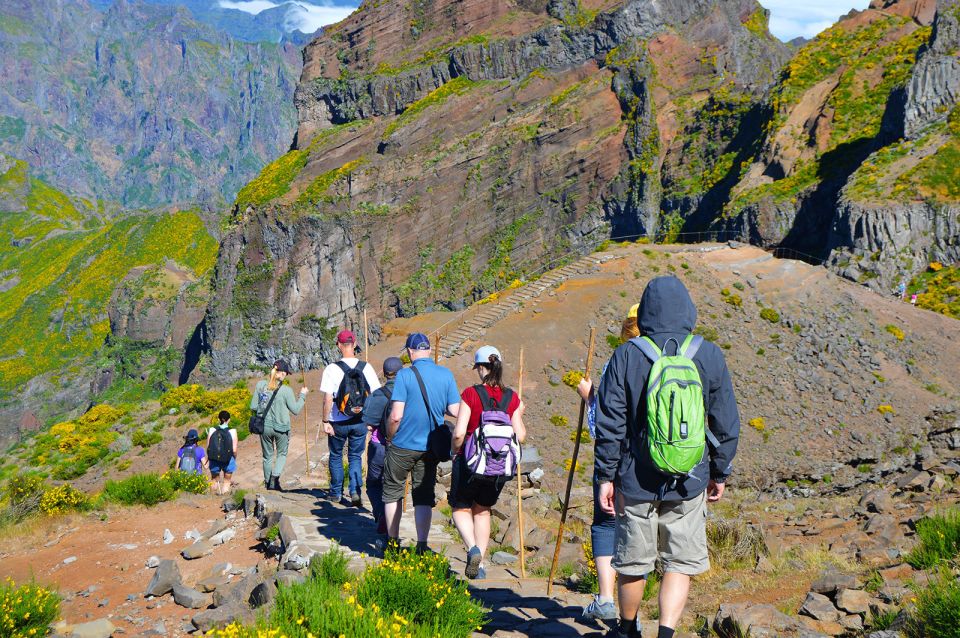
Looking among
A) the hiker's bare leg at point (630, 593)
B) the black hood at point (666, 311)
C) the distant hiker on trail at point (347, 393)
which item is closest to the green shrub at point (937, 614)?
the hiker's bare leg at point (630, 593)

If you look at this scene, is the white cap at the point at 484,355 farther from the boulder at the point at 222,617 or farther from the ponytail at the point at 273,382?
the ponytail at the point at 273,382

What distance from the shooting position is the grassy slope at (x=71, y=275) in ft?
434

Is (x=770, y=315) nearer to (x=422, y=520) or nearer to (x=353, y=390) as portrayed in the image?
(x=353, y=390)

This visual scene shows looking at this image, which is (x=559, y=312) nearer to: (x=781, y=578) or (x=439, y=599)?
(x=781, y=578)

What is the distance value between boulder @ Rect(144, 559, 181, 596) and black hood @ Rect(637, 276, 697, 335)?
18.6 ft

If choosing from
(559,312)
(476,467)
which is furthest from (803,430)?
(476,467)

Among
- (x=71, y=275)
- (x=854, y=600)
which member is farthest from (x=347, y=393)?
(x=71, y=275)

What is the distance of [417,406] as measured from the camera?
7.21m

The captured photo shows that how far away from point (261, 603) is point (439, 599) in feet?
5.91

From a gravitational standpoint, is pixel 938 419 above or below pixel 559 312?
below

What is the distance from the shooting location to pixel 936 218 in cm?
4347

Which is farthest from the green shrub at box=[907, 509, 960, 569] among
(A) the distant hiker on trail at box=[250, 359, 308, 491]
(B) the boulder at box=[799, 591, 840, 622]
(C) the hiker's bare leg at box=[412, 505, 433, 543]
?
(A) the distant hiker on trail at box=[250, 359, 308, 491]

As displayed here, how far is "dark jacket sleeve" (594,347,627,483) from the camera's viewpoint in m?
4.61

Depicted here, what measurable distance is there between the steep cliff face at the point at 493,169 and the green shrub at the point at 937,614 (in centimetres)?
6538
